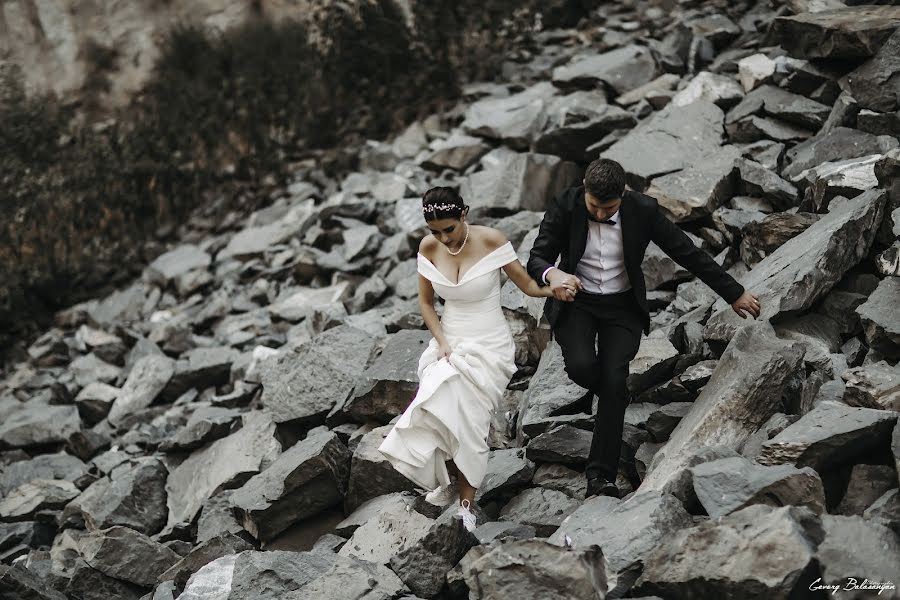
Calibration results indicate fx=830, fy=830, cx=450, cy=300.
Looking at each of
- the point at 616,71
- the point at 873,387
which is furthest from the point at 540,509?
the point at 616,71

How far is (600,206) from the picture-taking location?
3.99 metres

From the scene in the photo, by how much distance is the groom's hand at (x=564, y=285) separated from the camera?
13.1 ft

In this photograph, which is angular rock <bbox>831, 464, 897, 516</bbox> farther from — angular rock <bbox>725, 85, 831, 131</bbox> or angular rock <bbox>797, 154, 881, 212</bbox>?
angular rock <bbox>725, 85, 831, 131</bbox>

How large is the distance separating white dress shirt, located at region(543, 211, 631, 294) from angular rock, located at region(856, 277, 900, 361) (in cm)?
130

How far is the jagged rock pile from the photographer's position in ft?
11.3

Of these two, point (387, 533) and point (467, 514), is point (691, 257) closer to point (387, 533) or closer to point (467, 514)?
point (467, 514)

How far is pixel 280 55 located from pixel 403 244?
20.1 feet

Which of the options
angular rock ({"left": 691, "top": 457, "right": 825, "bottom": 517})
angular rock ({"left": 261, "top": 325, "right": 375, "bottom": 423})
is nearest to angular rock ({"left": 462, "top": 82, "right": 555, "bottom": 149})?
angular rock ({"left": 261, "top": 325, "right": 375, "bottom": 423})

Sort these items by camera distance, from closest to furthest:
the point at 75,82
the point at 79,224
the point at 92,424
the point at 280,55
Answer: the point at 92,424
the point at 79,224
the point at 280,55
the point at 75,82

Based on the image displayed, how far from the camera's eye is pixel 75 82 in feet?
45.8

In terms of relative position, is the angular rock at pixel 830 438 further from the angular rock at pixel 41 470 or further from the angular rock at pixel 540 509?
the angular rock at pixel 41 470

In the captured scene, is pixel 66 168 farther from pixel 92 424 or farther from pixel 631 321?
pixel 631 321

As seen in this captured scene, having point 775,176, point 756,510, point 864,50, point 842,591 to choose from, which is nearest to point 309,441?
point 756,510

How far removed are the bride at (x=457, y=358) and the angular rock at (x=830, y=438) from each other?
1323 millimetres
